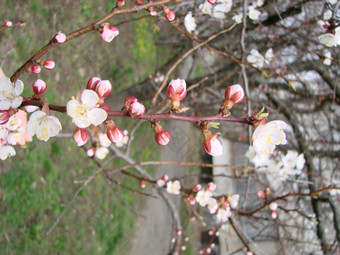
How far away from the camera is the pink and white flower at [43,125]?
889mm

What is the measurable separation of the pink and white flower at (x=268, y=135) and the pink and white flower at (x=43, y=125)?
58 centimetres

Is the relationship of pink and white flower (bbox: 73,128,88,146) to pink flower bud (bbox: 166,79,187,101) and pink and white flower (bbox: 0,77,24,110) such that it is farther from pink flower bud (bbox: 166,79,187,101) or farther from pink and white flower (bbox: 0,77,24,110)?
pink flower bud (bbox: 166,79,187,101)

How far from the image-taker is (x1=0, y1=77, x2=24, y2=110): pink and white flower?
0.86 m

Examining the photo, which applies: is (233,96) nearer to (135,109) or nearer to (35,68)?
(135,109)

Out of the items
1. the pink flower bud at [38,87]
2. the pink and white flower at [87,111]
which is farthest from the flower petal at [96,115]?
the pink flower bud at [38,87]

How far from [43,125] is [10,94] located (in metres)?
0.12

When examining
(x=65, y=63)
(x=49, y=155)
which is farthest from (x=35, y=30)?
(x=49, y=155)

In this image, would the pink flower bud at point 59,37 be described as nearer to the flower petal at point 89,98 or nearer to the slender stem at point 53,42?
the slender stem at point 53,42

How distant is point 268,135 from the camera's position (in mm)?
1012

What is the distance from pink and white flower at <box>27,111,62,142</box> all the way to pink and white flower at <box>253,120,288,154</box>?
58 cm

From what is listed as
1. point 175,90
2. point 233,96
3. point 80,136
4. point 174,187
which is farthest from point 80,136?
point 174,187

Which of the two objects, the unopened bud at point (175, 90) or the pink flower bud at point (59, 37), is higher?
the pink flower bud at point (59, 37)

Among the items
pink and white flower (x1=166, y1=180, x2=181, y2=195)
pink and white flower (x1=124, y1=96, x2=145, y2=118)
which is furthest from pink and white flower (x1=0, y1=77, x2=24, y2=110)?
pink and white flower (x1=166, y1=180, x2=181, y2=195)

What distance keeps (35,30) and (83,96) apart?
9.90 feet
